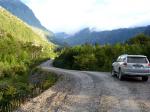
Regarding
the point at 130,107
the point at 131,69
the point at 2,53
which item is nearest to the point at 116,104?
the point at 130,107

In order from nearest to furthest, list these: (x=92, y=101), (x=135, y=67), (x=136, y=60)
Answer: (x=92, y=101)
(x=135, y=67)
(x=136, y=60)

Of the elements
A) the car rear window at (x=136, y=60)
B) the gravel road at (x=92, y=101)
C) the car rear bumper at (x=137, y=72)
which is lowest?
the gravel road at (x=92, y=101)

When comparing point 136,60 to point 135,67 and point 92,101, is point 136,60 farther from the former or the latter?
point 92,101

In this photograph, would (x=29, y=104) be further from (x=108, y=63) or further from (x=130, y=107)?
(x=108, y=63)

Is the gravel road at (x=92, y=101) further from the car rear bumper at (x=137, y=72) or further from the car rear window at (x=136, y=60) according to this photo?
the car rear window at (x=136, y=60)

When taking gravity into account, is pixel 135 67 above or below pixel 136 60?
below

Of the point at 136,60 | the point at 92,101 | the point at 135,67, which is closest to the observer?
the point at 92,101

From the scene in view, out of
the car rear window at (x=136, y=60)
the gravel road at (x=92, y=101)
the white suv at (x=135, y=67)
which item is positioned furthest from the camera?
the car rear window at (x=136, y=60)

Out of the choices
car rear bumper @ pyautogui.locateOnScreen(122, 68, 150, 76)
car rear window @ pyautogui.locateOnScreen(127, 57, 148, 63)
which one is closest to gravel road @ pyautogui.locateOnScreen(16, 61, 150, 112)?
car rear bumper @ pyautogui.locateOnScreen(122, 68, 150, 76)

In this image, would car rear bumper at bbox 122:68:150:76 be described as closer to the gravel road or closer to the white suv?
the white suv

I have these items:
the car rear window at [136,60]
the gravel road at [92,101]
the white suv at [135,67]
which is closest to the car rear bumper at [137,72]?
the white suv at [135,67]

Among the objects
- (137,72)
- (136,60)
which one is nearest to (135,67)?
(137,72)

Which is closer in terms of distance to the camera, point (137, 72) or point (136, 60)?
point (137, 72)

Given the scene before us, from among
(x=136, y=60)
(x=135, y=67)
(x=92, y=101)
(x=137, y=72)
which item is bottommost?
(x=92, y=101)
